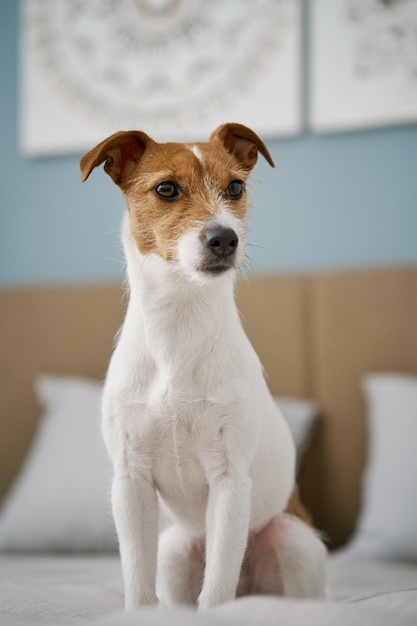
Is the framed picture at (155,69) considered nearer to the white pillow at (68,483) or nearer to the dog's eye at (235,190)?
the white pillow at (68,483)

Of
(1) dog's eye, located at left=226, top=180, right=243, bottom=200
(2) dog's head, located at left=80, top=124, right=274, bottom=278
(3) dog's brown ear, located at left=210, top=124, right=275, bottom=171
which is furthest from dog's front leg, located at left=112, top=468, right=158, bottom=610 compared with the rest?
(3) dog's brown ear, located at left=210, top=124, right=275, bottom=171

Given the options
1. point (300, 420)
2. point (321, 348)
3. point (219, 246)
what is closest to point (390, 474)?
point (300, 420)

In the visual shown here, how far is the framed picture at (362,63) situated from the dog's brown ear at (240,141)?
1286 mm

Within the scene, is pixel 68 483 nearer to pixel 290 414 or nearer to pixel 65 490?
pixel 65 490

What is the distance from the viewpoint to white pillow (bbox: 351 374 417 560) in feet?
6.43

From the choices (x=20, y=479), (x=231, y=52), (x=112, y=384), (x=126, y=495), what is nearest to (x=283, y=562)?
(x=126, y=495)

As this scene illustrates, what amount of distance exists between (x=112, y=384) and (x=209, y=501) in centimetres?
25

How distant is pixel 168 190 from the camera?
1.22m

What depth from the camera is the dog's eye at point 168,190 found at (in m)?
1.22

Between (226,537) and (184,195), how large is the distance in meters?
0.56

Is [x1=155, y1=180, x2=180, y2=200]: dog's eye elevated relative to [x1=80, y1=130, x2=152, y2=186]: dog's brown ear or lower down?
lower down

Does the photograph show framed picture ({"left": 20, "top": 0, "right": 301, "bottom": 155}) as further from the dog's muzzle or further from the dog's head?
the dog's muzzle

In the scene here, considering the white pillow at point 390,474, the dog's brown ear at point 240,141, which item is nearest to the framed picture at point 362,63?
the white pillow at point 390,474

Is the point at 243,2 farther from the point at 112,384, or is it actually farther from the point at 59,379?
the point at 112,384
